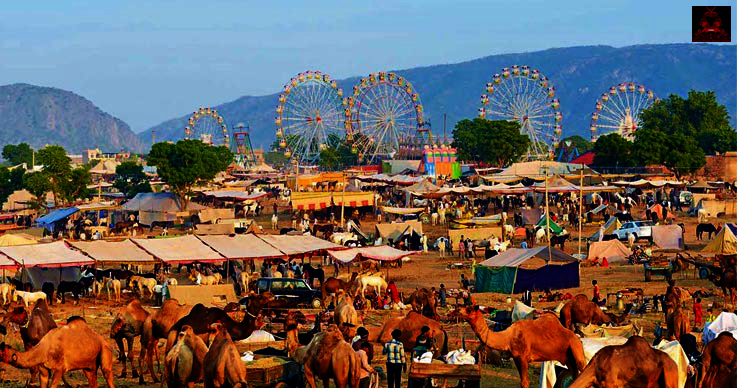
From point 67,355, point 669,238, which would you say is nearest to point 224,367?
point 67,355

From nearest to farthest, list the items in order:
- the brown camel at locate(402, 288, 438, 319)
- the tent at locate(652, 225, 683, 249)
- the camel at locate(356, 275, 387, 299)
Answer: the brown camel at locate(402, 288, 438, 319)
the camel at locate(356, 275, 387, 299)
the tent at locate(652, 225, 683, 249)

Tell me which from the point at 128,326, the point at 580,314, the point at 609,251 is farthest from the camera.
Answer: the point at 609,251

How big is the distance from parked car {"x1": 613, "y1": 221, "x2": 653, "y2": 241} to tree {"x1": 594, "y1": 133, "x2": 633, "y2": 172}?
55.1 meters

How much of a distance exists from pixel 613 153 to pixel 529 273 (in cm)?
7533

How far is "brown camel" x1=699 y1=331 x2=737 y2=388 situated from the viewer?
1847 cm

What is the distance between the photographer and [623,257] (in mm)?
46688

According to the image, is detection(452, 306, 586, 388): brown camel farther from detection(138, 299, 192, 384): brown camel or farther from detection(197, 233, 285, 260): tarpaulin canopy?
detection(197, 233, 285, 260): tarpaulin canopy

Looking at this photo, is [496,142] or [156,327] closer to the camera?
[156,327]

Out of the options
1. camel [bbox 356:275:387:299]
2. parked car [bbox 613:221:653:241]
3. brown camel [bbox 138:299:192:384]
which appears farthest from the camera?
parked car [bbox 613:221:653:241]

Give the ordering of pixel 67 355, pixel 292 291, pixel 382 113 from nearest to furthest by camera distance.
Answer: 1. pixel 67 355
2. pixel 292 291
3. pixel 382 113

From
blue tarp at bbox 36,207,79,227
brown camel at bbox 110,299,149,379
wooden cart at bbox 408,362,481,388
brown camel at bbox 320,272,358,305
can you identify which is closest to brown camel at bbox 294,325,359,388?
wooden cart at bbox 408,362,481,388

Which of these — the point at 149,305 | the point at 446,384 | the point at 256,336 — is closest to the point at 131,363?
the point at 256,336

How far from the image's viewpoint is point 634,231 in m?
54.2

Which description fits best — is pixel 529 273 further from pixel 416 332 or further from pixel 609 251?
pixel 416 332
